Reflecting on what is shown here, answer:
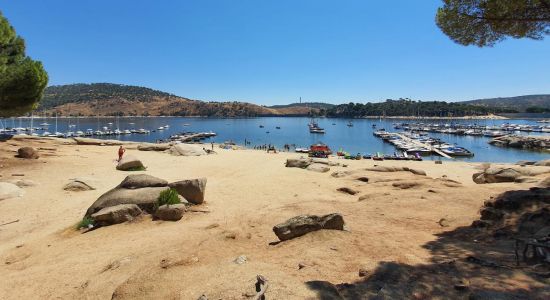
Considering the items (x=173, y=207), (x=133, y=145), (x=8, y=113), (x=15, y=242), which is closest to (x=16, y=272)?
(x=15, y=242)

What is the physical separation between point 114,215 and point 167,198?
2186 millimetres

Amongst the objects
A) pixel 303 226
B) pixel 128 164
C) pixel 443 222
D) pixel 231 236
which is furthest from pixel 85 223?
pixel 128 164

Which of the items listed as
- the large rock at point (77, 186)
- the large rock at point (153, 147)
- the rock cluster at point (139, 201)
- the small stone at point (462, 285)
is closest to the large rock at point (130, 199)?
the rock cluster at point (139, 201)

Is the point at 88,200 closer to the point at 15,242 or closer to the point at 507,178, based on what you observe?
the point at 15,242

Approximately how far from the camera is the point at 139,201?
15250mm

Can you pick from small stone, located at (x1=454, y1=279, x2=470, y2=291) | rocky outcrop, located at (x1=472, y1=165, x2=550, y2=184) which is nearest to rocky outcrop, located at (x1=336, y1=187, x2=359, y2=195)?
rocky outcrop, located at (x1=472, y1=165, x2=550, y2=184)

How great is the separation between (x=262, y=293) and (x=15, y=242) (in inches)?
464

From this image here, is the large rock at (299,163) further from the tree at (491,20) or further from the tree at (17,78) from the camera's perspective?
the tree at (17,78)

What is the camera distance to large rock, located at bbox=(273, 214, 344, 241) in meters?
10.6

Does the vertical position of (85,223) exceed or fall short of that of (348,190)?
it falls short

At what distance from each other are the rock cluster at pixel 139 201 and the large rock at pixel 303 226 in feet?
18.6

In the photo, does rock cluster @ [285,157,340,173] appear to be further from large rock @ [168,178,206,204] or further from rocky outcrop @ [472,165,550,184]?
large rock @ [168,178,206,204]

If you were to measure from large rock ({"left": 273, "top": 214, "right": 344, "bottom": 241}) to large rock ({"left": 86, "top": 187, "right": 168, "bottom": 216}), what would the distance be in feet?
23.1

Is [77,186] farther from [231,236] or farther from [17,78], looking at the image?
[17,78]
